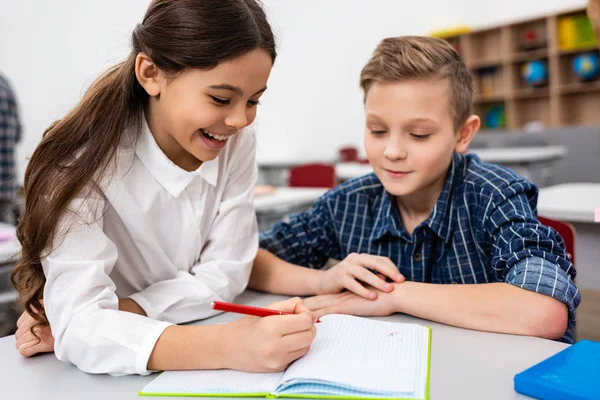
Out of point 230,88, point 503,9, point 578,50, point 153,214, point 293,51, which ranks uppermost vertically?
point 503,9

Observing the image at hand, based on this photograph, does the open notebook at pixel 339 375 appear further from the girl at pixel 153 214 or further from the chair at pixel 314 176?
the chair at pixel 314 176

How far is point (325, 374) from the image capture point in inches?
26.6

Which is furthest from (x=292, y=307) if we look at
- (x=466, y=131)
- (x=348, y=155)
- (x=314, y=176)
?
(x=348, y=155)

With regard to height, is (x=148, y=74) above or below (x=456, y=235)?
above

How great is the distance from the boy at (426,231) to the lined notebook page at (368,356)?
0.09m

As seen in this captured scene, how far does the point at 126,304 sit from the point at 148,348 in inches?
8.1

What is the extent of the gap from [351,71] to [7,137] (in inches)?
171

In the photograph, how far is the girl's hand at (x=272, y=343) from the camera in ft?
2.34

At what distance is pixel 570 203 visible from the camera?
5.94 feet

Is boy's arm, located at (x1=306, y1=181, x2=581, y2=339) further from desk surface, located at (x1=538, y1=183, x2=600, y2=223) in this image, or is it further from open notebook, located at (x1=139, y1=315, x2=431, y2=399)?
desk surface, located at (x1=538, y1=183, x2=600, y2=223)

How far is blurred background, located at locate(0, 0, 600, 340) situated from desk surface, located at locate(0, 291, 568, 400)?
2.74 meters

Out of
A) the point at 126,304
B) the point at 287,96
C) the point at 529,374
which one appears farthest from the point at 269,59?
the point at 287,96

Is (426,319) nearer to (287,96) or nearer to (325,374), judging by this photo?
(325,374)

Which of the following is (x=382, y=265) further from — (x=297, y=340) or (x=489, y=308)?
(x=297, y=340)
